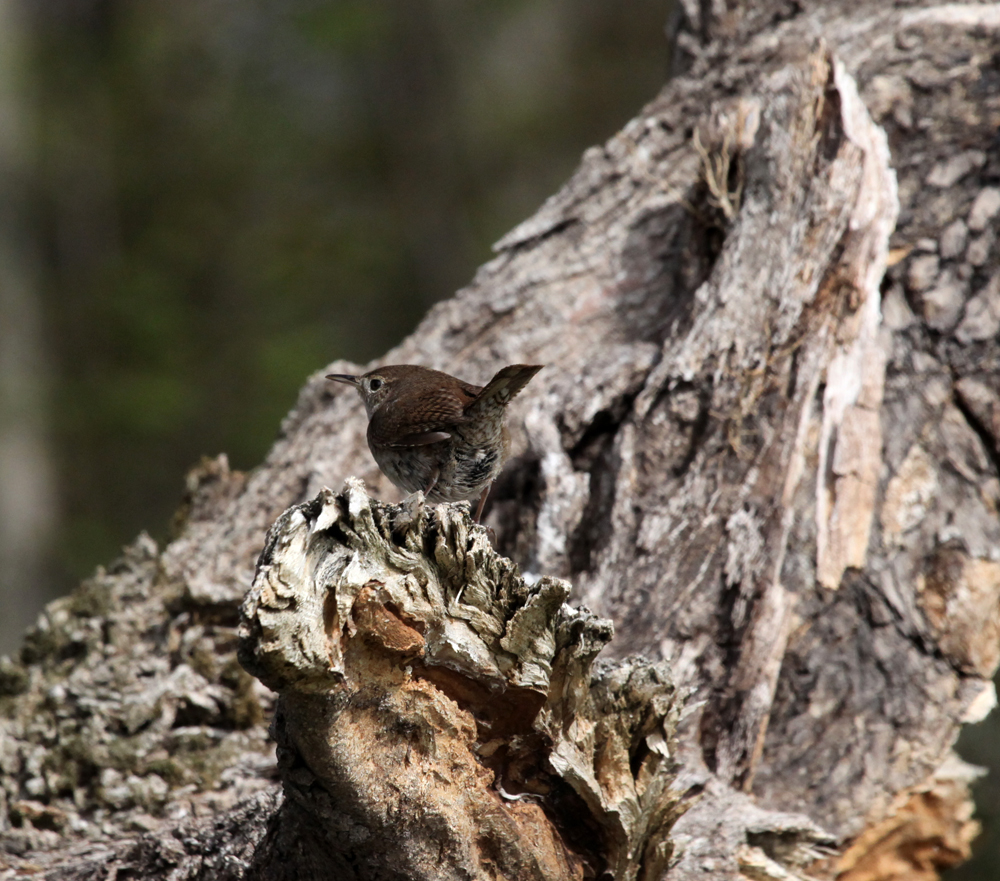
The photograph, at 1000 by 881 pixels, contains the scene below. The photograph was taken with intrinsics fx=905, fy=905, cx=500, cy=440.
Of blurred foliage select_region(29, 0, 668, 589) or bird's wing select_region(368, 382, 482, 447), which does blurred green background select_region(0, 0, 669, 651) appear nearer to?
blurred foliage select_region(29, 0, 668, 589)

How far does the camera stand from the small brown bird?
2.92 meters

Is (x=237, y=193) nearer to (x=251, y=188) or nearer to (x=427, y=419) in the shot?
(x=251, y=188)

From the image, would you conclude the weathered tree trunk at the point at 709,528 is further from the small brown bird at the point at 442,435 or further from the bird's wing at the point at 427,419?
the bird's wing at the point at 427,419

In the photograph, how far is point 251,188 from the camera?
11.5m

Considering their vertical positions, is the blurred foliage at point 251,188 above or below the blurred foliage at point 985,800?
above

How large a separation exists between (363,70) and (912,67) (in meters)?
9.68

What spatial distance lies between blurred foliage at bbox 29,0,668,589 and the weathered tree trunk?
614cm

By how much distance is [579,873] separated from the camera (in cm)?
216

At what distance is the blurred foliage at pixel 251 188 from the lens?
34.1 ft

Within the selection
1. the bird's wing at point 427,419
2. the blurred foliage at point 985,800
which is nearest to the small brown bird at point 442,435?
the bird's wing at point 427,419

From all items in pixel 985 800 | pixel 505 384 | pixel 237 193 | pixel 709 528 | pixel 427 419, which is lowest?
pixel 985 800

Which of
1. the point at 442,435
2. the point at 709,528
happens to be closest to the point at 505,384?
the point at 442,435

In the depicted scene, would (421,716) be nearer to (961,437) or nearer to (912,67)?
(961,437)

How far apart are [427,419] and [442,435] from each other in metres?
0.07
